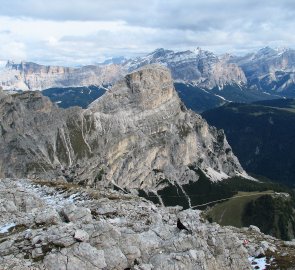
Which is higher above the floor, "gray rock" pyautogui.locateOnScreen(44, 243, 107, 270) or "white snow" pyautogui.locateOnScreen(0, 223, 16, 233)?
"gray rock" pyautogui.locateOnScreen(44, 243, 107, 270)

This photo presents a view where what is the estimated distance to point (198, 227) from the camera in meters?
56.0

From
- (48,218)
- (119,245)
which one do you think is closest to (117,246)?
(119,245)

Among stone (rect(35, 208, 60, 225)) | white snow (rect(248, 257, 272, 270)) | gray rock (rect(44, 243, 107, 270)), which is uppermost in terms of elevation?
gray rock (rect(44, 243, 107, 270))

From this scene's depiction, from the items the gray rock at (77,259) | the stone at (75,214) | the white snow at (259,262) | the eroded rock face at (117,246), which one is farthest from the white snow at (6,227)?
the white snow at (259,262)

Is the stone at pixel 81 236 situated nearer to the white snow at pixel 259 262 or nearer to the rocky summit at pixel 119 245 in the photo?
the rocky summit at pixel 119 245

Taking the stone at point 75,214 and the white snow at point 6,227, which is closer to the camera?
the stone at point 75,214

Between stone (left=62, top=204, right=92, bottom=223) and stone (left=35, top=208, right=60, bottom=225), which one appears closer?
stone (left=35, top=208, right=60, bottom=225)

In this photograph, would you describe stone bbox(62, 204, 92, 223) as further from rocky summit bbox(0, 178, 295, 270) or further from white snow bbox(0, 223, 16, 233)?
white snow bbox(0, 223, 16, 233)

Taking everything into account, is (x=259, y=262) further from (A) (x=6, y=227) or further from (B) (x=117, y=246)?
(A) (x=6, y=227)

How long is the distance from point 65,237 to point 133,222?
1259 centimetres

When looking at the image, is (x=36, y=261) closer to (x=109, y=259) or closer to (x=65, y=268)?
(x=65, y=268)

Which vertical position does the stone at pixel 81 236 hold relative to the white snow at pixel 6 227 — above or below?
above

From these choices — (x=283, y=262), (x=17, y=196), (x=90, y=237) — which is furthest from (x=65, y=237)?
(x=17, y=196)

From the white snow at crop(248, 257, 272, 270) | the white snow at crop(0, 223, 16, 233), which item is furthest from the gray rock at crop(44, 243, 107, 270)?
the white snow at crop(248, 257, 272, 270)
